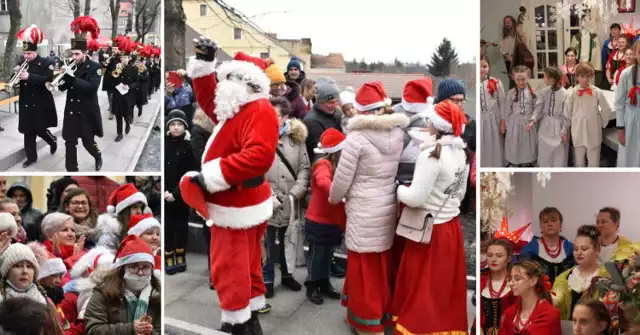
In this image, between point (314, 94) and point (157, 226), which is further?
point (314, 94)

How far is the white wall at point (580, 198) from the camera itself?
3.03 meters

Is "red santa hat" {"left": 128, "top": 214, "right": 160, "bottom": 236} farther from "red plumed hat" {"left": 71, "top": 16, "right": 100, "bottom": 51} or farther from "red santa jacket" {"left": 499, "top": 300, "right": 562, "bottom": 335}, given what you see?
"red santa jacket" {"left": 499, "top": 300, "right": 562, "bottom": 335}

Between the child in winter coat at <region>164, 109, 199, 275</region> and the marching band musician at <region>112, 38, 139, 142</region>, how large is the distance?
0.18 metres

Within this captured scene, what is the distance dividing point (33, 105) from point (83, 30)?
398mm

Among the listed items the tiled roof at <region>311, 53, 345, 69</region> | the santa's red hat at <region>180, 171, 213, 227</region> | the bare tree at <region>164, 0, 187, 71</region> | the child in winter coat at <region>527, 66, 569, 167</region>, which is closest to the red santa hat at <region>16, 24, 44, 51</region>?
the bare tree at <region>164, 0, 187, 71</region>

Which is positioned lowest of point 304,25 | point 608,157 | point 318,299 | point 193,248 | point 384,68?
point 318,299

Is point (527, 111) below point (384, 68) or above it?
below

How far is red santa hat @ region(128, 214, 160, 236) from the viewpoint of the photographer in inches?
117

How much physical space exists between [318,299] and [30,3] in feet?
6.04

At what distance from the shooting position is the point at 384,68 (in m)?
3.03

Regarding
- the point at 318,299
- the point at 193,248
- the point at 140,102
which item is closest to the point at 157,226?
the point at 193,248

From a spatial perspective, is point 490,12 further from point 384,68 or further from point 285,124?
point 285,124

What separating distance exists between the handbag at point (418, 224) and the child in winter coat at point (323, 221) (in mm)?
327

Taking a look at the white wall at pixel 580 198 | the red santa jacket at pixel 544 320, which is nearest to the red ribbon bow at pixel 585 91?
the white wall at pixel 580 198
